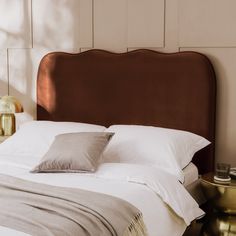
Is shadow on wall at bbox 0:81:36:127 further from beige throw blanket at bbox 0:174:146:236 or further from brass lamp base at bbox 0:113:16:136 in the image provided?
beige throw blanket at bbox 0:174:146:236

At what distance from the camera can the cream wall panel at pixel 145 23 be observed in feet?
9.52

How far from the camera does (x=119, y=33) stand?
304 centimetres

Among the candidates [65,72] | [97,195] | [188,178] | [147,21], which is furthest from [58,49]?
[97,195]

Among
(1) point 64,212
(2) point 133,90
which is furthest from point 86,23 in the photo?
(1) point 64,212

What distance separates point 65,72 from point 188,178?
1.17m

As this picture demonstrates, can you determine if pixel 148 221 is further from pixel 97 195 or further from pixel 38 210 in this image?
pixel 38 210

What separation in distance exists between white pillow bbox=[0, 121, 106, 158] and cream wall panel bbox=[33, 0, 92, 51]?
63 centimetres

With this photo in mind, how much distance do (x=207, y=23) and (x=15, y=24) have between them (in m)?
1.49

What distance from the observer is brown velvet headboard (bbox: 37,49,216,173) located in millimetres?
2744

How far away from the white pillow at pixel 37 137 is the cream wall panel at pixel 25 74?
0.51 m

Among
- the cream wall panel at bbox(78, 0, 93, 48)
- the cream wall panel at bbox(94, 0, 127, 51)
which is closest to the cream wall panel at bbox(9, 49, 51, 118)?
the cream wall panel at bbox(78, 0, 93, 48)

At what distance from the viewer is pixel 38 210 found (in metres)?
1.71

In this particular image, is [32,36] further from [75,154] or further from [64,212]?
[64,212]

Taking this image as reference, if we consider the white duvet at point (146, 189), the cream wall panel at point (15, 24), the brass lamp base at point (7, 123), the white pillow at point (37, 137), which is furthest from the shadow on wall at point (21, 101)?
the white duvet at point (146, 189)
